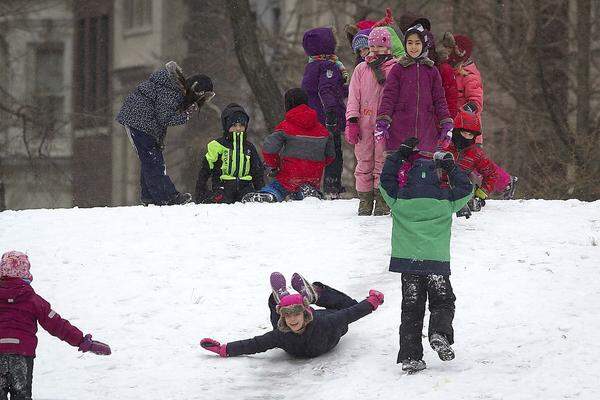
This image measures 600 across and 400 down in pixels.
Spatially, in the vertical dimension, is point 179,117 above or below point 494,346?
above

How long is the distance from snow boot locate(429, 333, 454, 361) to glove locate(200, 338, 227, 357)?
62.9 inches

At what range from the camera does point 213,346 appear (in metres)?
9.85

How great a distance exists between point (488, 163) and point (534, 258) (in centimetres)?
278

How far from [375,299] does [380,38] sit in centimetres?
438

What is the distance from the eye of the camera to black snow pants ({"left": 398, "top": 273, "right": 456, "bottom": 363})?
30.1 feet

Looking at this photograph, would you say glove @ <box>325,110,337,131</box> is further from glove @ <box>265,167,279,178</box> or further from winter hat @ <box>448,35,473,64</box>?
winter hat @ <box>448,35,473,64</box>

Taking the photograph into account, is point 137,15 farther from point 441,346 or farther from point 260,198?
point 441,346

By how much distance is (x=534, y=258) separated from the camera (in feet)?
38.1

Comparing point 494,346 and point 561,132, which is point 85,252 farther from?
point 561,132

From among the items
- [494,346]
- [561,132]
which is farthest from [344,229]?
[561,132]

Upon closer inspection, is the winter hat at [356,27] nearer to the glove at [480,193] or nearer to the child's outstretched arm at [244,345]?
the glove at [480,193]

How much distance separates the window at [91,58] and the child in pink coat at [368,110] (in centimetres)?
2915

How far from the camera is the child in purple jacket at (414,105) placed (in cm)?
1288

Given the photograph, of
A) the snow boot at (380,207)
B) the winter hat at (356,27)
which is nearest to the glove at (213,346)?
the snow boot at (380,207)
